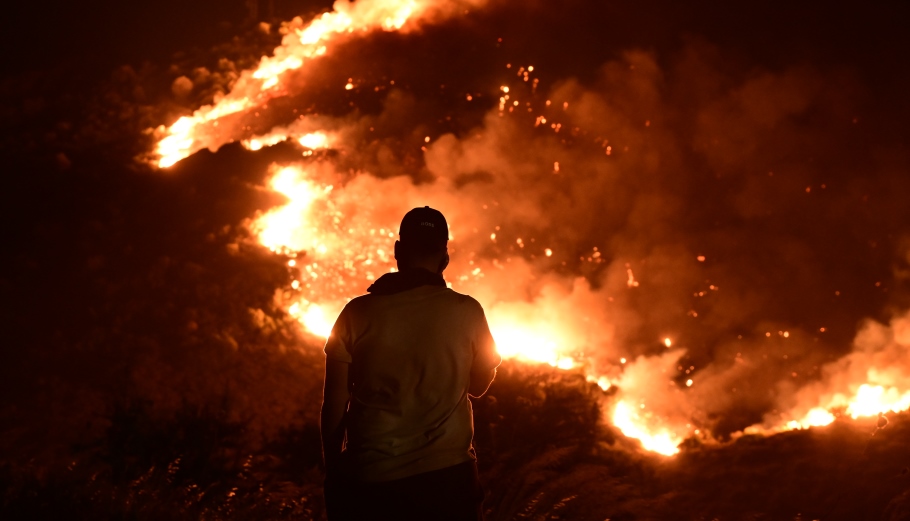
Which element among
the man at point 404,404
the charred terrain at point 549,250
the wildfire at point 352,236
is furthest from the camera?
the wildfire at point 352,236

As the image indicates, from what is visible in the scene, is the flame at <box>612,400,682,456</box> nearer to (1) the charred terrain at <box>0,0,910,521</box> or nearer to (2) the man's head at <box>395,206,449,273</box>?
(1) the charred terrain at <box>0,0,910,521</box>

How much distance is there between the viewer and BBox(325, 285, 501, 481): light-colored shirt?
2.32 meters

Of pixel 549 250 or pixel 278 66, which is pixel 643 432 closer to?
pixel 549 250

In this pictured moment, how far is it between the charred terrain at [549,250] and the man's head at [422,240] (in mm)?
2619

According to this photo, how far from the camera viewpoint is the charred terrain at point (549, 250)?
211 inches

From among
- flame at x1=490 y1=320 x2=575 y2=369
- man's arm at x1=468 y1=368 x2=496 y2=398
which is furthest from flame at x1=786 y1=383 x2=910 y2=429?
man's arm at x1=468 y1=368 x2=496 y2=398

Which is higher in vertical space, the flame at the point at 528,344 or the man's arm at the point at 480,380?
the flame at the point at 528,344

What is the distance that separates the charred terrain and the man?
2411 mm

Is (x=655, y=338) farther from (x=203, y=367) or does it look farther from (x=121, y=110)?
(x=121, y=110)

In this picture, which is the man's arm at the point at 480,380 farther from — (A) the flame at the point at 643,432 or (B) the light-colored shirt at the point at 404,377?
(A) the flame at the point at 643,432

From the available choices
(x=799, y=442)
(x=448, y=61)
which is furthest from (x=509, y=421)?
(x=448, y=61)

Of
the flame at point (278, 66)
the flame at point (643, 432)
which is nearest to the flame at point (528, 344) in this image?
the flame at point (643, 432)

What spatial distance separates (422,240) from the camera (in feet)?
8.12

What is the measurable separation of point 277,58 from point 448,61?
257cm
